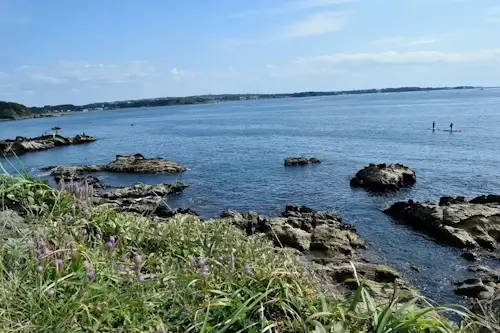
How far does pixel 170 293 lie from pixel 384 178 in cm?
3324

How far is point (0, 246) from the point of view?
14.8ft

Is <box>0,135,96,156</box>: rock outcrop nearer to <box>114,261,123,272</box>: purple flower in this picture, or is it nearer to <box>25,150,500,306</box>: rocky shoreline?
<box>25,150,500,306</box>: rocky shoreline

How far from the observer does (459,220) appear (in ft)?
76.8

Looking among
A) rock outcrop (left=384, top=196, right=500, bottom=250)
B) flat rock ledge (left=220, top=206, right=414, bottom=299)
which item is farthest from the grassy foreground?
rock outcrop (left=384, top=196, right=500, bottom=250)

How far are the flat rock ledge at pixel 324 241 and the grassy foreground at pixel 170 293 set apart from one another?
9.28m

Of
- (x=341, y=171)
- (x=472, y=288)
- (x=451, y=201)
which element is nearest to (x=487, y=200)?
(x=451, y=201)

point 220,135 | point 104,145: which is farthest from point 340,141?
point 104,145

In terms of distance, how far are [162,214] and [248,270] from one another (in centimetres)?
2325

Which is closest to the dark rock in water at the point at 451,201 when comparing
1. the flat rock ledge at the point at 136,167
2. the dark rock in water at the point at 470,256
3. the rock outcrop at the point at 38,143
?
the dark rock in water at the point at 470,256

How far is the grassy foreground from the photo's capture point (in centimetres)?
342

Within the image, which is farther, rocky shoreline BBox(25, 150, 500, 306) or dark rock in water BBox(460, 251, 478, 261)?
dark rock in water BBox(460, 251, 478, 261)

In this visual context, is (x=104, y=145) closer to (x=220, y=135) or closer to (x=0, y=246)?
(x=220, y=135)

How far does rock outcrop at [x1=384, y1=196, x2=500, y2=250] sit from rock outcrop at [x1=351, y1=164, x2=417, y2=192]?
719 centimetres

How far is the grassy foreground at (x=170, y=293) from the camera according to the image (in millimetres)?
3422
